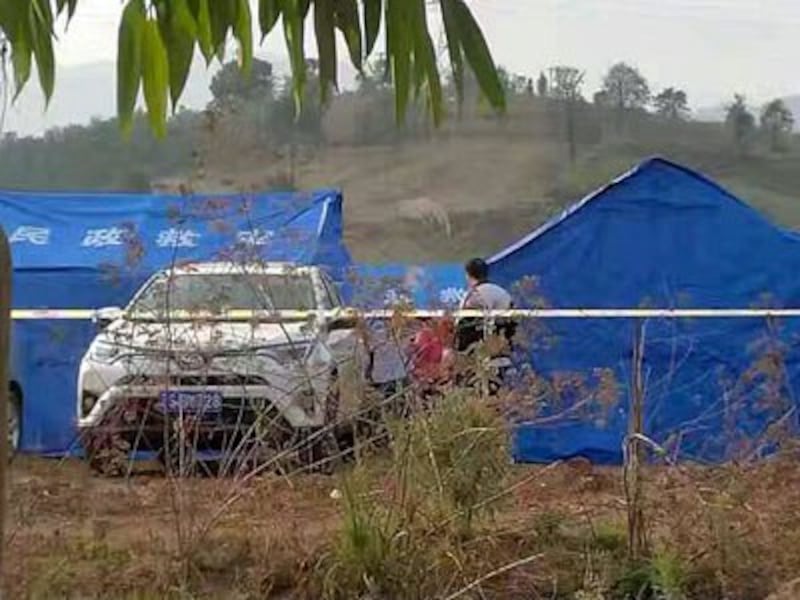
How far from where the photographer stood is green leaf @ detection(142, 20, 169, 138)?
2.14 meters

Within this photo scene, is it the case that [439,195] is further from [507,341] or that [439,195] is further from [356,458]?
[356,458]

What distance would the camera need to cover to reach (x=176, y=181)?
24.8 ft

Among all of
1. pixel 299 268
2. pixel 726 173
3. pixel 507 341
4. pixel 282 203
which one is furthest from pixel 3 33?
pixel 726 173

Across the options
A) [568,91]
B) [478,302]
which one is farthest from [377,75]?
[568,91]

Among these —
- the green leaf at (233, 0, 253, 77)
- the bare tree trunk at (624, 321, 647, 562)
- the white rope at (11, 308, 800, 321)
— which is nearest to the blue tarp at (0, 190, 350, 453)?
the white rope at (11, 308, 800, 321)

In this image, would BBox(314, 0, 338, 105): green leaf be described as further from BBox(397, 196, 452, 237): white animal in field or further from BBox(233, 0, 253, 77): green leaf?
BBox(397, 196, 452, 237): white animal in field

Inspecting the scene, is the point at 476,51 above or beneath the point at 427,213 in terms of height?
above

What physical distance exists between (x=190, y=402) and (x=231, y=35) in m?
4.46

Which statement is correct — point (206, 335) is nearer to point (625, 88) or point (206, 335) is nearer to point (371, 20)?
point (371, 20)

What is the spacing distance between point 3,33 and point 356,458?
4.31 metres

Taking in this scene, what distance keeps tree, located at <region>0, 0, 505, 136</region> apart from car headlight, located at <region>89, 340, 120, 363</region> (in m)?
5.02

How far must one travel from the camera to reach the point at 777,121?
12.9 m

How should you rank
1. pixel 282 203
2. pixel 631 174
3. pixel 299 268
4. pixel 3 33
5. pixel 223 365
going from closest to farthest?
pixel 3 33
pixel 223 365
pixel 299 268
pixel 282 203
pixel 631 174

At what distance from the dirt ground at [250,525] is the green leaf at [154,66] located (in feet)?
13.3
